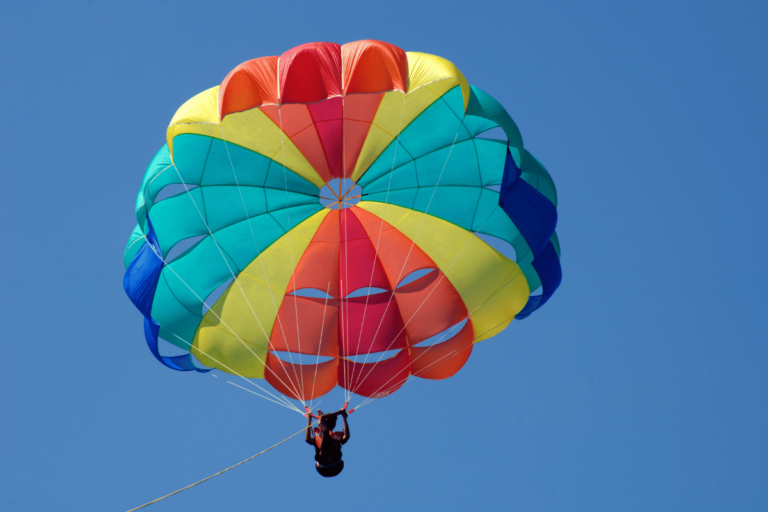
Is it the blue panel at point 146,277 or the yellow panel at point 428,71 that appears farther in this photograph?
the blue panel at point 146,277

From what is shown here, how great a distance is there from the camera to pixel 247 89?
9570 mm

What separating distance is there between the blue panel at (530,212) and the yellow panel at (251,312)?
2522 millimetres

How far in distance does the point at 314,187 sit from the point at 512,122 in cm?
250

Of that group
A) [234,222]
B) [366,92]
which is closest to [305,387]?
[234,222]

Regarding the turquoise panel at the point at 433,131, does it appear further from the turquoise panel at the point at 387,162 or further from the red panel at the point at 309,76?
the red panel at the point at 309,76

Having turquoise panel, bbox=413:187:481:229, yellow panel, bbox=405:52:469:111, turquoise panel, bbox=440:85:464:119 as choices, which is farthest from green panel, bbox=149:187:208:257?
turquoise panel, bbox=440:85:464:119

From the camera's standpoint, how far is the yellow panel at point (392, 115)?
34.1 ft

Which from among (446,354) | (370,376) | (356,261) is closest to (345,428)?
(370,376)

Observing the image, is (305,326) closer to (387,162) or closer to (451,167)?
(387,162)

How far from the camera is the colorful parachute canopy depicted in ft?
34.6

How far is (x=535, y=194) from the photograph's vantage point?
10.5 meters

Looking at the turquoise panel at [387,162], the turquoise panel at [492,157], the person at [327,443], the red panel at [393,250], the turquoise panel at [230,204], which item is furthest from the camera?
the red panel at [393,250]

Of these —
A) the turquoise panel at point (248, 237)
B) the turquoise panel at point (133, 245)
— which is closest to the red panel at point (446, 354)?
the turquoise panel at point (248, 237)

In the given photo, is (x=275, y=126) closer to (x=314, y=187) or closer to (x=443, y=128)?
(x=314, y=187)
